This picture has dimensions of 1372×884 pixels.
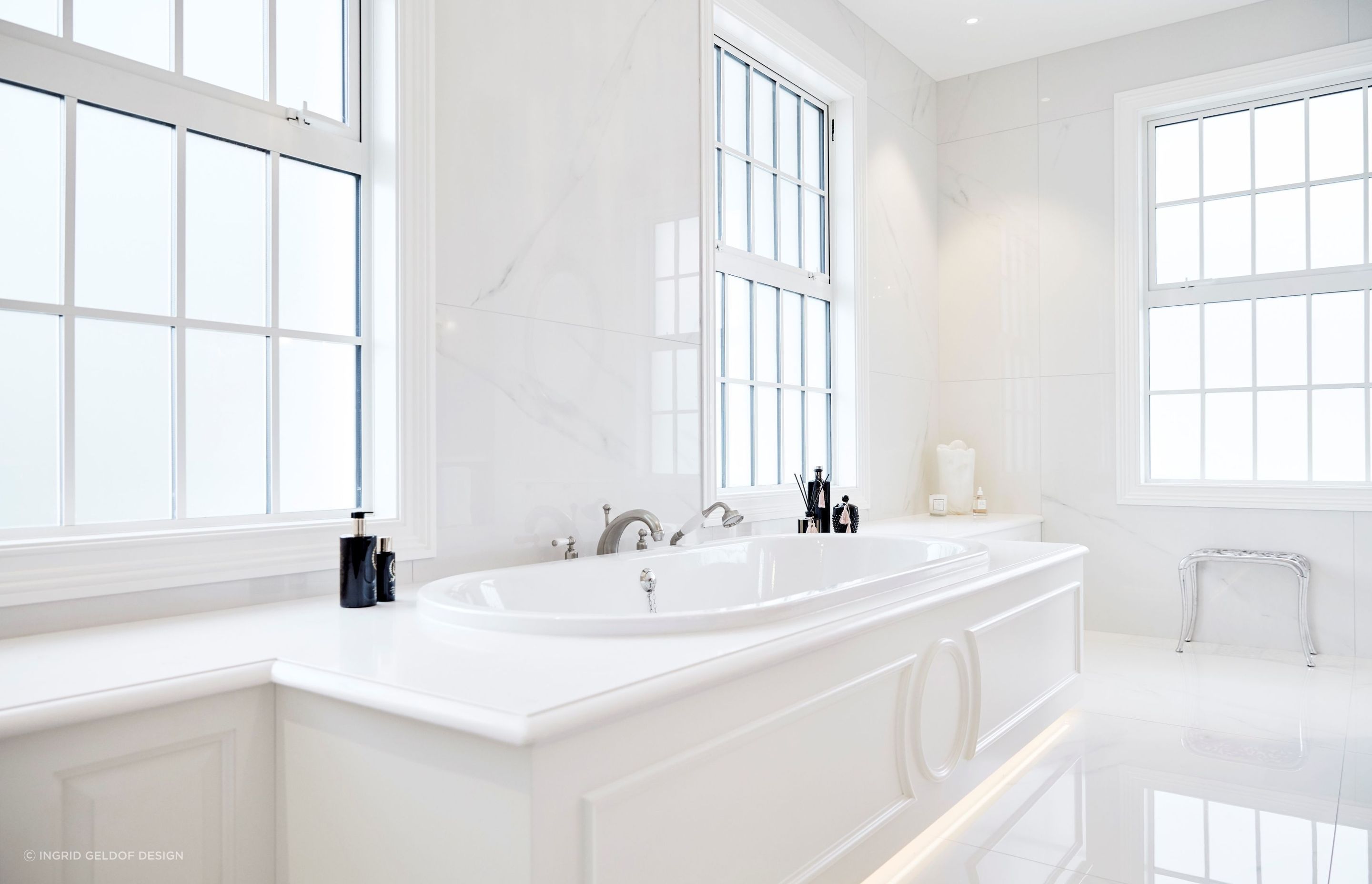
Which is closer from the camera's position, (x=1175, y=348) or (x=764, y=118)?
(x=764, y=118)

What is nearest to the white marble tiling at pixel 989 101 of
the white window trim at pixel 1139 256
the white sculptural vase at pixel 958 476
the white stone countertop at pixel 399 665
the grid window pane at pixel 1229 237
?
the white window trim at pixel 1139 256

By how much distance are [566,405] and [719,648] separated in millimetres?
1221

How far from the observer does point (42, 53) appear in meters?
1.59

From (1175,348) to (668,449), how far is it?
2.62 m

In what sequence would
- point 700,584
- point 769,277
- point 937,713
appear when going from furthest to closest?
point 769,277 < point 700,584 < point 937,713

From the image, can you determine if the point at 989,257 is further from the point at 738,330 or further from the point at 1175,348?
the point at 738,330

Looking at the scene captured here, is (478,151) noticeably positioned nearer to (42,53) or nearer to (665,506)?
(42,53)

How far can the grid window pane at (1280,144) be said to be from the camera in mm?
3795

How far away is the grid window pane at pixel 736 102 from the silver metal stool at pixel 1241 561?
255 centimetres

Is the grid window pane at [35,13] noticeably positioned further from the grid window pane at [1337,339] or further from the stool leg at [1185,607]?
the grid window pane at [1337,339]

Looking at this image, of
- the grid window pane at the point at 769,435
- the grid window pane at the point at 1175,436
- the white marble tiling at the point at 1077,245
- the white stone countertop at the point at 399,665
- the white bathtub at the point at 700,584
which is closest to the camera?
the white stone countertop at the point at 399,665

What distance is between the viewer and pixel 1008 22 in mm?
3949

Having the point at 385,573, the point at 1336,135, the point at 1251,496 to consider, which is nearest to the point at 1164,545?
the point at 1251,496

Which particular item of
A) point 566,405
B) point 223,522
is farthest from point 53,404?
point 566,405
